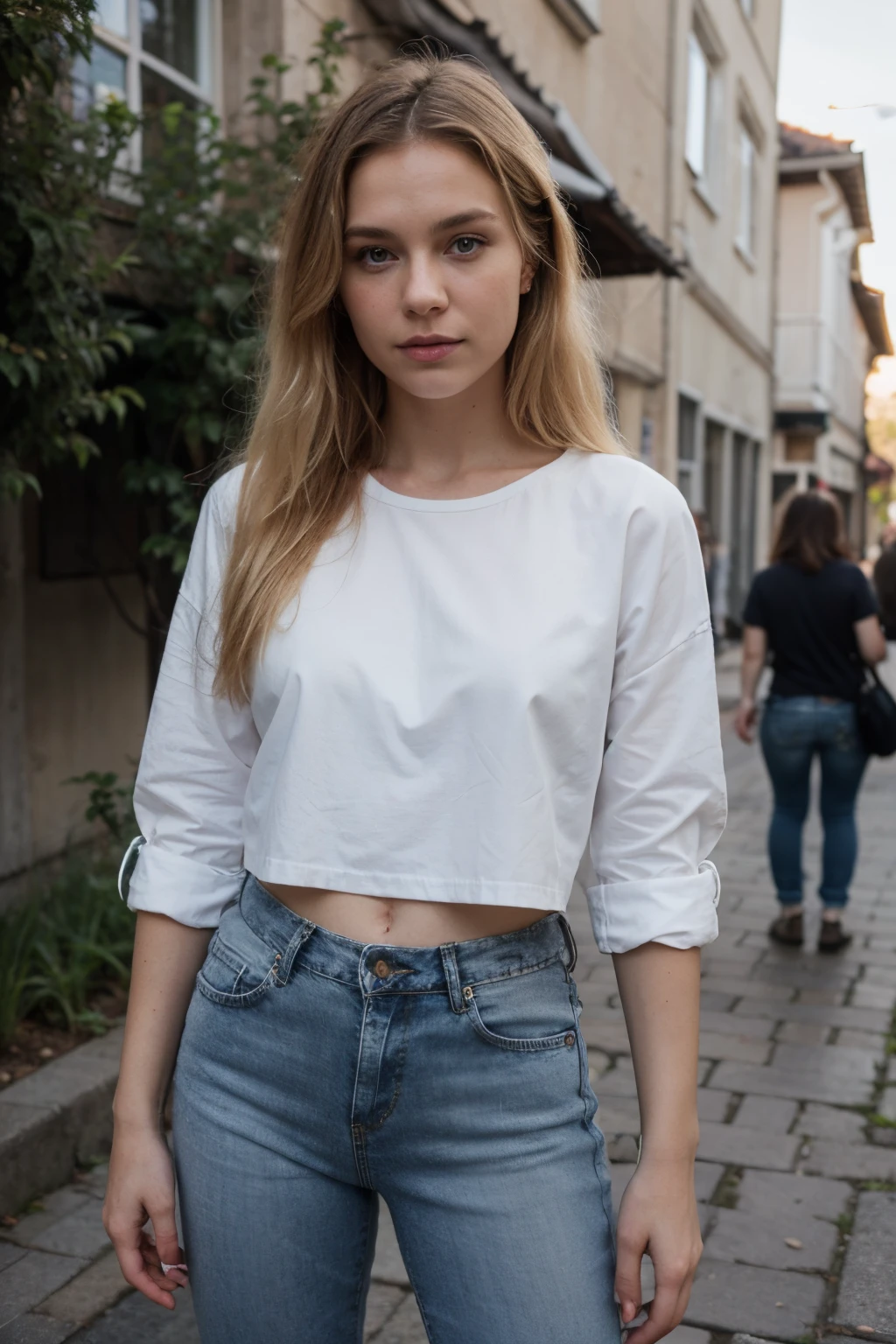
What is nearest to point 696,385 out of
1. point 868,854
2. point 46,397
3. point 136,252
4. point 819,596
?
point 868,854

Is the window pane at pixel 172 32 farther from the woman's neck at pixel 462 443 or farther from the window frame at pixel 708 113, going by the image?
the window frame at pixel 708 113

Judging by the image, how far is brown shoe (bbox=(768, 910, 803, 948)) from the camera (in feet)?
18.3

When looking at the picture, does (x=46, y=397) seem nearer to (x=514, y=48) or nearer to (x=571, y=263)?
(x=571, y=263)

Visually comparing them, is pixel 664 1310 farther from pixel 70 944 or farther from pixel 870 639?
pixel 870 639

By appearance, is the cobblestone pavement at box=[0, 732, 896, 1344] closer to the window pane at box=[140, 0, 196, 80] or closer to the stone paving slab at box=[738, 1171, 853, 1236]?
the stone paving slab at box=[738, 1171, 853, 1236]

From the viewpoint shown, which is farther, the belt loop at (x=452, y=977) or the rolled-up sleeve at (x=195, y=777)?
the rolled-up sleeve at (x=195, y=777)

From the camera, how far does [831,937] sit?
5508 mm

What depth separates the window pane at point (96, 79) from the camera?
460cm

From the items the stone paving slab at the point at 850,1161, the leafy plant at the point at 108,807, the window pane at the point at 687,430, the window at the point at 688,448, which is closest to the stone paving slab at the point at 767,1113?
the stone paving slab at the point at 850,1161

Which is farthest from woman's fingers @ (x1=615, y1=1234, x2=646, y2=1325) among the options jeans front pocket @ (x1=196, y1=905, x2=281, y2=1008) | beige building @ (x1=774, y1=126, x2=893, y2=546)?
beige building @ (x1=774, y1=126, x2=893, y2=546)

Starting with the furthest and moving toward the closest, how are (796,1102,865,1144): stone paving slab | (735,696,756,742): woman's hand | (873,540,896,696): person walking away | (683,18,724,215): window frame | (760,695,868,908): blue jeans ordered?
1. (683,18,724,215): window frame
2. (873,540,896,696): person walking away
3. (735,696,756,742): woman's hand
4. (760,695,868,908): blue jeans
5. (796,1102,865,1144): stone paving slab

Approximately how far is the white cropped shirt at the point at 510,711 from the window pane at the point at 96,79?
3619 millimetres

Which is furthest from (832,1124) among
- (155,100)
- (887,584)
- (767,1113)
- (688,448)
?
(688,448)

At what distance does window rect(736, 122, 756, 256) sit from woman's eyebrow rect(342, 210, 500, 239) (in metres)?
16.9
